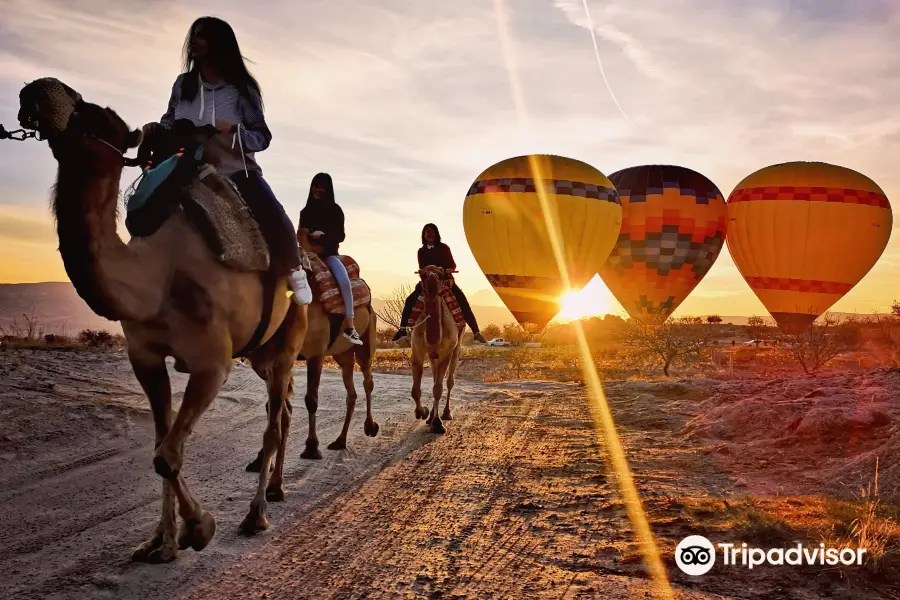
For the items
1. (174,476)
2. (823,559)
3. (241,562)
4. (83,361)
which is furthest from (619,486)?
(83,361)

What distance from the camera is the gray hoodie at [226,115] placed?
552cm

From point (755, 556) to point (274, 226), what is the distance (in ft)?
15.4

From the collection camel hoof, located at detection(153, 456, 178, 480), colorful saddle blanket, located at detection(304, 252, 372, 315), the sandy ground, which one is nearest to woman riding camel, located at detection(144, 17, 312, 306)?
camel hoof, located at detection(153, 456, 178, 480)

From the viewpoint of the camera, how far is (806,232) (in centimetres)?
3247

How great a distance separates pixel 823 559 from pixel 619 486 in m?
2.64

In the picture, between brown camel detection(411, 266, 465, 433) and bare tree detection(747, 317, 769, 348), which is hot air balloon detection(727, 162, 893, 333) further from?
brown camel detection(411, 266, 465, 433)

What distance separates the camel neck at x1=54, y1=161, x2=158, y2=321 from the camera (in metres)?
4.22

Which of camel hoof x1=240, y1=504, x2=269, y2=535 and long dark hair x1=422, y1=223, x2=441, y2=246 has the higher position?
long dark hair x1=422, y1=223, x2=441, y2=246

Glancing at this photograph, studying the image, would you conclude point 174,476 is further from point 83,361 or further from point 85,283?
point 83,361

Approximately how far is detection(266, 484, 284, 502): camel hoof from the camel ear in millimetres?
3835

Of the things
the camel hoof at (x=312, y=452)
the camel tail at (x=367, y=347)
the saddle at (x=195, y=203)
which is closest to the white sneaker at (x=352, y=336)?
the camel hoof at (x=312, y=452)

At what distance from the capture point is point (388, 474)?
26.9 ft

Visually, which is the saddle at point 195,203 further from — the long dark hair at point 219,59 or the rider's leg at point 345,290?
the rider's leg at point 345,290

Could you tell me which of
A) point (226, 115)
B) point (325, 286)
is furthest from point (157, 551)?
point (325, 286)
